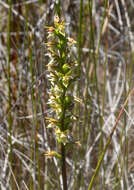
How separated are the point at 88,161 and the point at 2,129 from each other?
0.79 metres

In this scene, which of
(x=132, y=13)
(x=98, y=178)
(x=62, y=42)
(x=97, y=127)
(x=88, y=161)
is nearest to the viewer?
(x=62, y=42)

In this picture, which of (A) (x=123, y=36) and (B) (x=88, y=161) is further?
(A) (x=123, y=36)

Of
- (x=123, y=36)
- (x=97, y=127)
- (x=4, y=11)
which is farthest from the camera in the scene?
(x=4, y=11)

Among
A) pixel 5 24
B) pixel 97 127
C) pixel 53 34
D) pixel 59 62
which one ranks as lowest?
pixel 97 127

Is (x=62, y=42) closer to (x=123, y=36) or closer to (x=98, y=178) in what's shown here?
(x=98, y=178)

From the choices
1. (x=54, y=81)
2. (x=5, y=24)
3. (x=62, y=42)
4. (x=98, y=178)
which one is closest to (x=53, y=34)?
(x=62, y=42)

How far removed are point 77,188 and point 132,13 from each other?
9.18 ft

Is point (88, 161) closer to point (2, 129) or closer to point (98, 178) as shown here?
point (98, 178)

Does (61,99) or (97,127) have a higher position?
(61,99)

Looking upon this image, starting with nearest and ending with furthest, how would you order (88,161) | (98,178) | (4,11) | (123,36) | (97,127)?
1. (98,178)
2. (88,161)
3. (97,127)
4. (123,36)
5. (4,11)

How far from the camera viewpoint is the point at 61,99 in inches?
47.8

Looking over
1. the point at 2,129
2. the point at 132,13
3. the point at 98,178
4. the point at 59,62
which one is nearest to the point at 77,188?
the point at 98,178

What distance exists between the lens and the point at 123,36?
Result: 2.82 m

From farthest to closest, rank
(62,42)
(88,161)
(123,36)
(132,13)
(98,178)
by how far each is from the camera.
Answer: (132,13) < (123,36) < (88,161) < (98,178) < (62,42)
